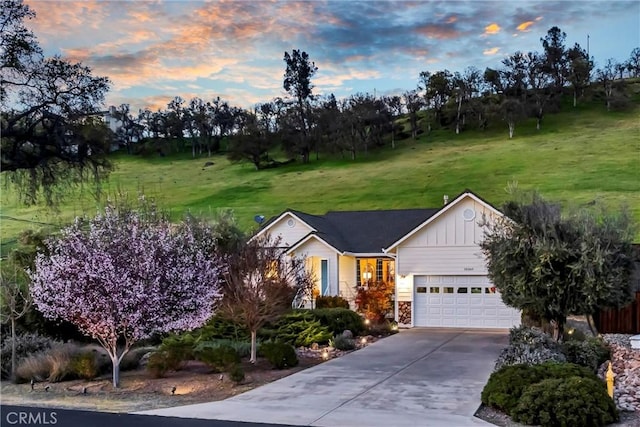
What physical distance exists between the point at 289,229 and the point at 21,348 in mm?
16111

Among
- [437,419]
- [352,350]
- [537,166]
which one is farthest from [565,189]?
[437,419]

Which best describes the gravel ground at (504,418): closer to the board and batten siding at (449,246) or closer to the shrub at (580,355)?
the shrub at (580,355)

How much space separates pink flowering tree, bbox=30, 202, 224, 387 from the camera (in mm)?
12758

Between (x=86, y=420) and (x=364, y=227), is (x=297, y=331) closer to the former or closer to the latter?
(x=86, y=420)

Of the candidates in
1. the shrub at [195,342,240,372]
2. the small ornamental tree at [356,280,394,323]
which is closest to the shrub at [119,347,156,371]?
the shrub at [195,342,240,372]

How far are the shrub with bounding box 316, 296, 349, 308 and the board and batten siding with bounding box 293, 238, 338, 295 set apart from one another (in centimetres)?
199

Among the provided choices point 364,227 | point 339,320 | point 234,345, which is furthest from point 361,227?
point 234,345

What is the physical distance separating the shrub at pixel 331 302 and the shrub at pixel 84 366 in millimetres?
12539

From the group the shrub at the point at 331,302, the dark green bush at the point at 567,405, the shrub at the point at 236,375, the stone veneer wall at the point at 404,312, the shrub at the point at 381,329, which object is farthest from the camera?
the stone veneer wall at the point at 404,312

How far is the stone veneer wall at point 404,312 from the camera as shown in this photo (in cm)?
2553

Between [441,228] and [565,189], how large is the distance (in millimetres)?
24945

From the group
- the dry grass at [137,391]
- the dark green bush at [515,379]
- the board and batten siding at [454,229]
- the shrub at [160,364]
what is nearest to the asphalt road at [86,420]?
the dry grass at [137,391]

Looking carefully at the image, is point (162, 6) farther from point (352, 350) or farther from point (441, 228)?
point (441, 228)

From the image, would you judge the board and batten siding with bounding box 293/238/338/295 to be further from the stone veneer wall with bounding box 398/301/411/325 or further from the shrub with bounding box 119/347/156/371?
the shrub with bounding box 119/347/156/371
